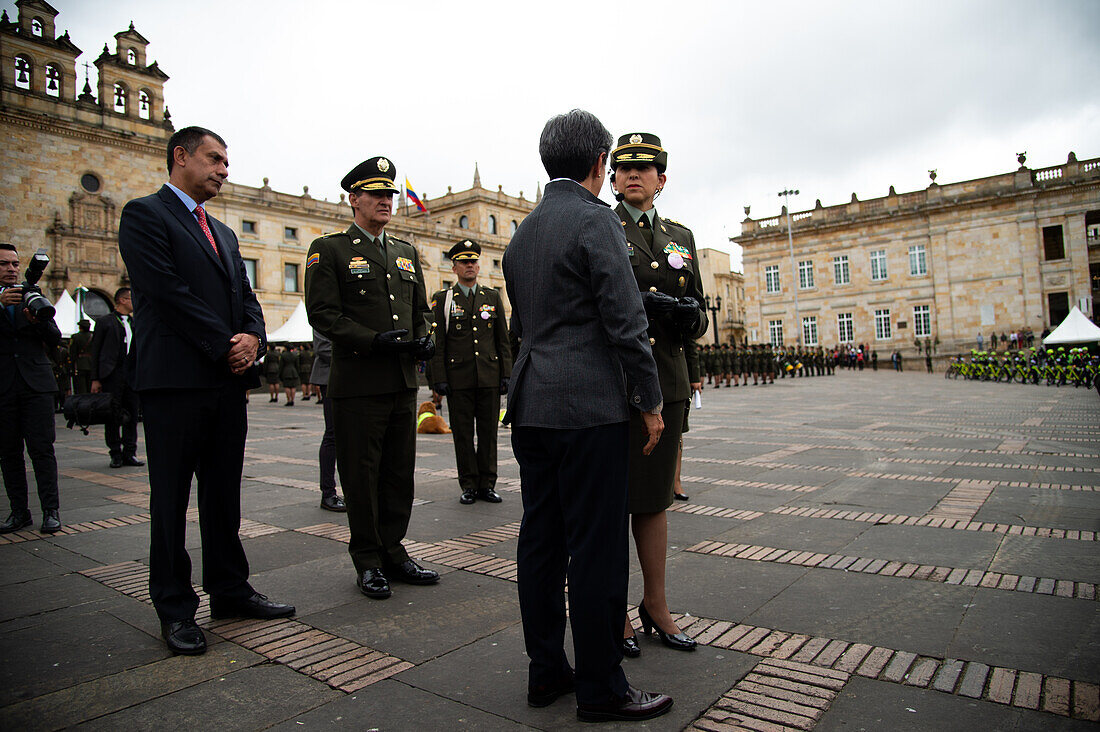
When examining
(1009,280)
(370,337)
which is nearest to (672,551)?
(370,337)

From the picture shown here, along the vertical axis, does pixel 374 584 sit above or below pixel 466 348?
below

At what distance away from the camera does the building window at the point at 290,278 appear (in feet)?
147

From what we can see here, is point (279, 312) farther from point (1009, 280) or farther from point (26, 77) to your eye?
point (1009, 280)

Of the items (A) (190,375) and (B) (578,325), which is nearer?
(B) (578,325)

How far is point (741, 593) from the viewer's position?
356 centimetres

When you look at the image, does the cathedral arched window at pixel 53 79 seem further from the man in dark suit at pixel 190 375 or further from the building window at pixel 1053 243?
the building window at pixel 1053 243

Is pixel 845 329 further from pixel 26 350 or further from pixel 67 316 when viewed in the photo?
pixel 26 350

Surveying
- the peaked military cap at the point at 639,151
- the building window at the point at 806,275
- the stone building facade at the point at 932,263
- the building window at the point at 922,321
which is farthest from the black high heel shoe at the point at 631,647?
the building window at the point at 806,275

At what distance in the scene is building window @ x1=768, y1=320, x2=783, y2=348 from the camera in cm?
5162

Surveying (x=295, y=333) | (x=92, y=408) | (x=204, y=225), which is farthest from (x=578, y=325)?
(x=295, y=333)

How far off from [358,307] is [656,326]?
6.09 feet

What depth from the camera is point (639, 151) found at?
11.0ft

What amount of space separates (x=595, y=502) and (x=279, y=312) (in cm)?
4472

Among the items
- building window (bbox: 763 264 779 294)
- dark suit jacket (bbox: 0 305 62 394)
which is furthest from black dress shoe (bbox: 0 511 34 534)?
building window (bbox: 763 264 779 294)
